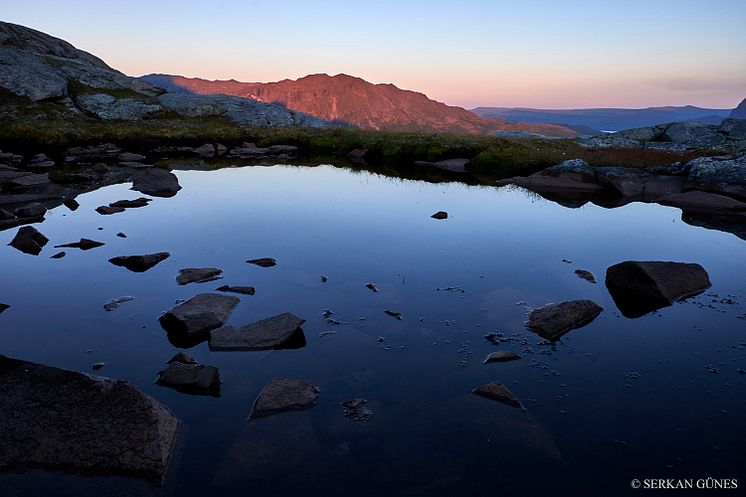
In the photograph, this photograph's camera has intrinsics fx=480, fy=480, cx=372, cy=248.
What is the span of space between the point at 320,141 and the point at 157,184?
99.4 feet

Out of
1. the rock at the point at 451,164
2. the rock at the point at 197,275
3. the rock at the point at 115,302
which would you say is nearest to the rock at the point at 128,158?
the rock at the point at 451,164

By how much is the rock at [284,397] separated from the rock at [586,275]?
34.4ft

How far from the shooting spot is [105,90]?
79312 mm

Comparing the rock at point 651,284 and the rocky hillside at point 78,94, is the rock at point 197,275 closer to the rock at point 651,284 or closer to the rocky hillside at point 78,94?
the rock at point 651,284

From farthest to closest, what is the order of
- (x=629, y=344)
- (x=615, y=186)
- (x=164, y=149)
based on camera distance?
(x=164, y=149) → (x=615, y=186) → (x=629, y=344)

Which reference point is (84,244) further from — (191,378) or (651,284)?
(651,284)

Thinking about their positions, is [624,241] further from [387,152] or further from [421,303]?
[387,152]

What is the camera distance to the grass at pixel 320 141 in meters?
42.1

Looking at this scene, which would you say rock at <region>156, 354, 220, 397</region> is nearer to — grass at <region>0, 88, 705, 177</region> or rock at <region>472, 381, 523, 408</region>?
rock at <region>472, 381, 523, 408</region>

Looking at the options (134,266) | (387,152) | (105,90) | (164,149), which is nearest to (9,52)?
(105,90)

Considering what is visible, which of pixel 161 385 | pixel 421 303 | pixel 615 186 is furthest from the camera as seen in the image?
pixel 615 186

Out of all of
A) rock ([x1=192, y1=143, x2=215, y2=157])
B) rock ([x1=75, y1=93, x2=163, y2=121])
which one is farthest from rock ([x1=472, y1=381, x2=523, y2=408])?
rock ([x1=75, y1=93, x2=163, y2=121])

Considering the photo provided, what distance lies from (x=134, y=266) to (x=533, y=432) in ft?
45.5

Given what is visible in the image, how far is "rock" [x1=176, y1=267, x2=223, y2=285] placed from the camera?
1495 cm
